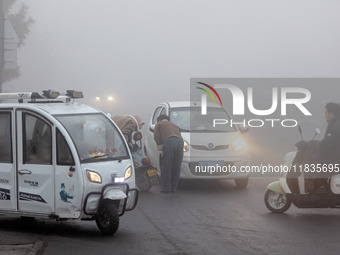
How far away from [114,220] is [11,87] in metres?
77.6

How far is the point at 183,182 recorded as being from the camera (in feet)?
60.7

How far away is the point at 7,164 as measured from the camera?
11344 millimetres

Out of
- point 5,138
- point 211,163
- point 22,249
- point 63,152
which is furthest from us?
point 211,163

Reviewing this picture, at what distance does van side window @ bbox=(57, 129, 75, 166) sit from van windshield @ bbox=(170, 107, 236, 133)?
6.76 m

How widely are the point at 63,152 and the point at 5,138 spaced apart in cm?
100

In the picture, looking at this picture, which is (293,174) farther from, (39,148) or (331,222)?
(39,148)

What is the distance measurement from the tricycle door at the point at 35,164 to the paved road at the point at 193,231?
1.39 ft

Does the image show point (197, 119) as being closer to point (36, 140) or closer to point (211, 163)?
point (211, 163)

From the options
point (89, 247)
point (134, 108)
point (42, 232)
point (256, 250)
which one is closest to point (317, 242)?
point (256, 250)

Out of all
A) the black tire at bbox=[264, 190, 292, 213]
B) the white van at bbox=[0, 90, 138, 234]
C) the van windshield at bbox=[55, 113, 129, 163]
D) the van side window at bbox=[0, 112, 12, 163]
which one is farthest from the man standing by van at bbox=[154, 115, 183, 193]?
the van side window at bbox=[0, 112, 12, 163]

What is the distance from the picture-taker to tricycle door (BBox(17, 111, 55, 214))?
10961mm

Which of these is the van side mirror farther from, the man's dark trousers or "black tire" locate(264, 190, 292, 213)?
"black tire" locate(264, 190, 292, 213)

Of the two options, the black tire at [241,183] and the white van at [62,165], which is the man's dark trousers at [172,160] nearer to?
the black tire at [241,183]

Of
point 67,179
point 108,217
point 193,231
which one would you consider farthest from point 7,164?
point 193,231
